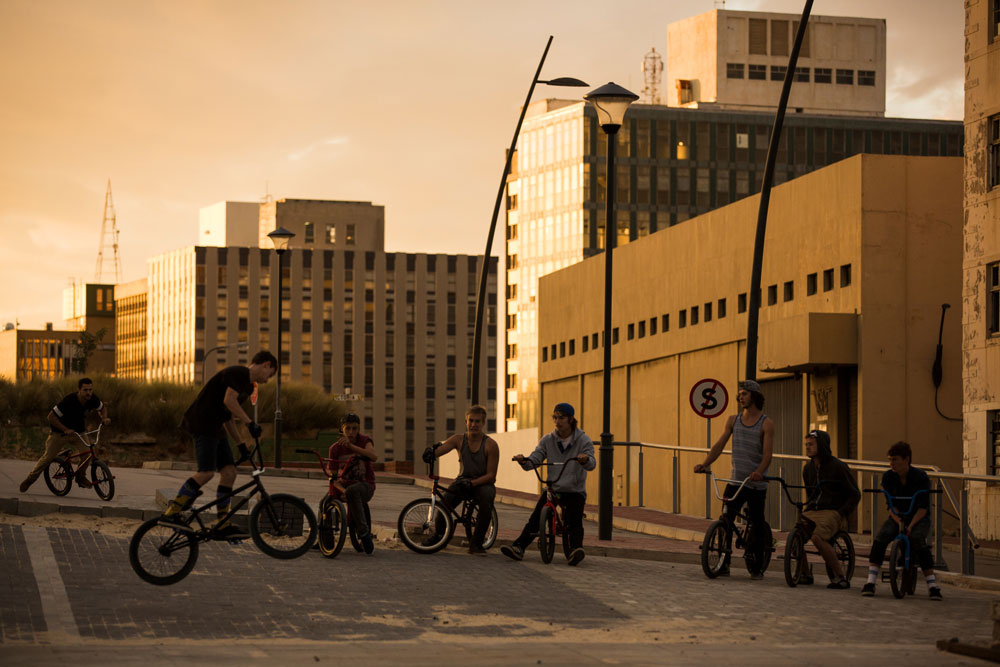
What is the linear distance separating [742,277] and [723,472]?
15.3ft

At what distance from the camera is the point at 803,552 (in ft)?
53.6

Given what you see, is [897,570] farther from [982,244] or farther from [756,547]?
[982,244]

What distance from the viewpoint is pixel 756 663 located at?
418 inches

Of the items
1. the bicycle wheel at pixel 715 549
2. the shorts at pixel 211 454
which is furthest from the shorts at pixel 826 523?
the shorts at pixel 211 454

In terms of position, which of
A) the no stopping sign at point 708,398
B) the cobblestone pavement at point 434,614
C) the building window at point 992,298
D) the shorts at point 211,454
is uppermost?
the building window at point 992,298

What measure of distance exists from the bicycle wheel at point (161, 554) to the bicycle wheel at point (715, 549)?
5369mm

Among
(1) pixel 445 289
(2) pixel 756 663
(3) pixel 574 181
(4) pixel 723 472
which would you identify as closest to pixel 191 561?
(2) pixel 756 663

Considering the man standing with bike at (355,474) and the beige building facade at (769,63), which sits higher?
the beige building facade at (769,63)

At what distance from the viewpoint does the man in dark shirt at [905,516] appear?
15688 mm

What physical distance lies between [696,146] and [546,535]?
9815 cm

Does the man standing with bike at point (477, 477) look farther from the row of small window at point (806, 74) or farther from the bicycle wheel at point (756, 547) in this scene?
the row of small window at point (806, 74)

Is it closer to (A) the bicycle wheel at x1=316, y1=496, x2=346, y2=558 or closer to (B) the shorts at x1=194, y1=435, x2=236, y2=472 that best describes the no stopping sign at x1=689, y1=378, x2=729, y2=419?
(A) the bicycle wheel at x1=316, y1=496, x2=346, y2=558

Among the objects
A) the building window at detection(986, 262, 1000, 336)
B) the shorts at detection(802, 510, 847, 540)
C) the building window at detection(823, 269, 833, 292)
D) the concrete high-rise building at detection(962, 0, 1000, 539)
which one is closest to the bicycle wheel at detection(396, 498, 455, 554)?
the shorts at detection(802, 510, 847, 540)

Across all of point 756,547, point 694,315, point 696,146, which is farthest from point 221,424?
point 696,146
